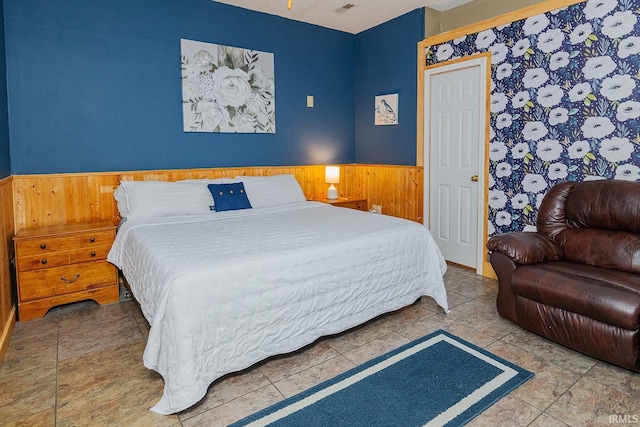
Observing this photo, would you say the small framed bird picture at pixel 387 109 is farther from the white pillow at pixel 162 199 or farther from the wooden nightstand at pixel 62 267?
the wooden nightstand at pixel 62 267

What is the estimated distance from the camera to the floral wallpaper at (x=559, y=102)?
2.83 m

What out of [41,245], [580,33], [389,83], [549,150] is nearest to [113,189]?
[41,245]

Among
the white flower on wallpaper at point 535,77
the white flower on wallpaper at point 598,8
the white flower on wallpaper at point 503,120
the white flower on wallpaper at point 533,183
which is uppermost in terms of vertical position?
the white flower on wallpaper at point 598,8

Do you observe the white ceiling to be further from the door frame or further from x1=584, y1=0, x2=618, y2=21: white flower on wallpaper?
x1=584, y1=0, x2=618, y2=21: white flower on wallpaper

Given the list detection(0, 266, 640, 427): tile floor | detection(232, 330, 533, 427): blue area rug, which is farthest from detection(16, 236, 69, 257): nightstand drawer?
detection(232, 330, 533, 427): blue area rug

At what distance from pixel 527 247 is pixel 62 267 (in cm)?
341

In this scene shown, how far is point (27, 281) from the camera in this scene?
2871 millimetres

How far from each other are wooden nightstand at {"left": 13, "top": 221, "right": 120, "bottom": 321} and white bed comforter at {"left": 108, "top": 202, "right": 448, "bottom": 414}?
0.17 metres

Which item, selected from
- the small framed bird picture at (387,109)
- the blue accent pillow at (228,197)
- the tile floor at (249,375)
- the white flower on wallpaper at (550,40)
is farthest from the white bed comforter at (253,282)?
the small framed bird picture at (387,109)

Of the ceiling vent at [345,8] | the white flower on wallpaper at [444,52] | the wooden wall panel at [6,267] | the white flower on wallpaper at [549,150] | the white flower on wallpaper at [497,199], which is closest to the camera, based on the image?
the wooden wall panel at [6,267]

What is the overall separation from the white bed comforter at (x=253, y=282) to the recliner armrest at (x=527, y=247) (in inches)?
18.5

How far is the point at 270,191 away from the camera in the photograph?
401cm

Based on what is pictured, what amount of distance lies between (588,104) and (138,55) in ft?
12.7

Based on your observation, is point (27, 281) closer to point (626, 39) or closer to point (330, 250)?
point (330, 250)
